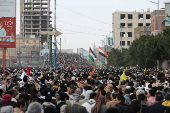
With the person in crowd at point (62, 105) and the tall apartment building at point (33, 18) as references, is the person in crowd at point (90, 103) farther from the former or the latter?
the tall apartment building at point (33, 18)

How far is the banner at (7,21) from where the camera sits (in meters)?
24.7

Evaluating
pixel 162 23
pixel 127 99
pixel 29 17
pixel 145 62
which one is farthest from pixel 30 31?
pixel 127 99

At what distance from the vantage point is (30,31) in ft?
536

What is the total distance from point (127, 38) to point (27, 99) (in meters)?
102

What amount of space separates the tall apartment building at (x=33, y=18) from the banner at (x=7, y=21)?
449ft

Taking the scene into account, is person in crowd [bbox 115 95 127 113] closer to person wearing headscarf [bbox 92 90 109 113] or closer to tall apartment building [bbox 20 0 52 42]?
person wearing headscarf [bbox 92 90 109 113]

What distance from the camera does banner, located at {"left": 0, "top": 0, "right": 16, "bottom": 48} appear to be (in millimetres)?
24716

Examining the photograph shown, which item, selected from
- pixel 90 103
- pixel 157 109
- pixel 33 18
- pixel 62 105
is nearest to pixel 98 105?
pixel 90 103

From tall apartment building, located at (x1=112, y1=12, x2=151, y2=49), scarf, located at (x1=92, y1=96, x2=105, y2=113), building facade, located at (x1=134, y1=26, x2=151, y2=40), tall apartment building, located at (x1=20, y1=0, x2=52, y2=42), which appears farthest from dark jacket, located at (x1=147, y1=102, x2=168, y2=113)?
tall apartment building, located at (x1=20, y1=0, x2=52, y2=42)

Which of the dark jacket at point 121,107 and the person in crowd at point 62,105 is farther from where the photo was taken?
the dark jacket at point 121,107

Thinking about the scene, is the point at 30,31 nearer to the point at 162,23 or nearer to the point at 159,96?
the point at 162,23

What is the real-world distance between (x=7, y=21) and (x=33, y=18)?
140893 millimetres

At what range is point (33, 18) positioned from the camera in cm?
16400

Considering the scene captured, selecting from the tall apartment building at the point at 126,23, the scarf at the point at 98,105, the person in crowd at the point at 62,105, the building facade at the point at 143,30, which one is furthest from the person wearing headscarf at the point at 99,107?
the tall apartment building at the point at 126,23
